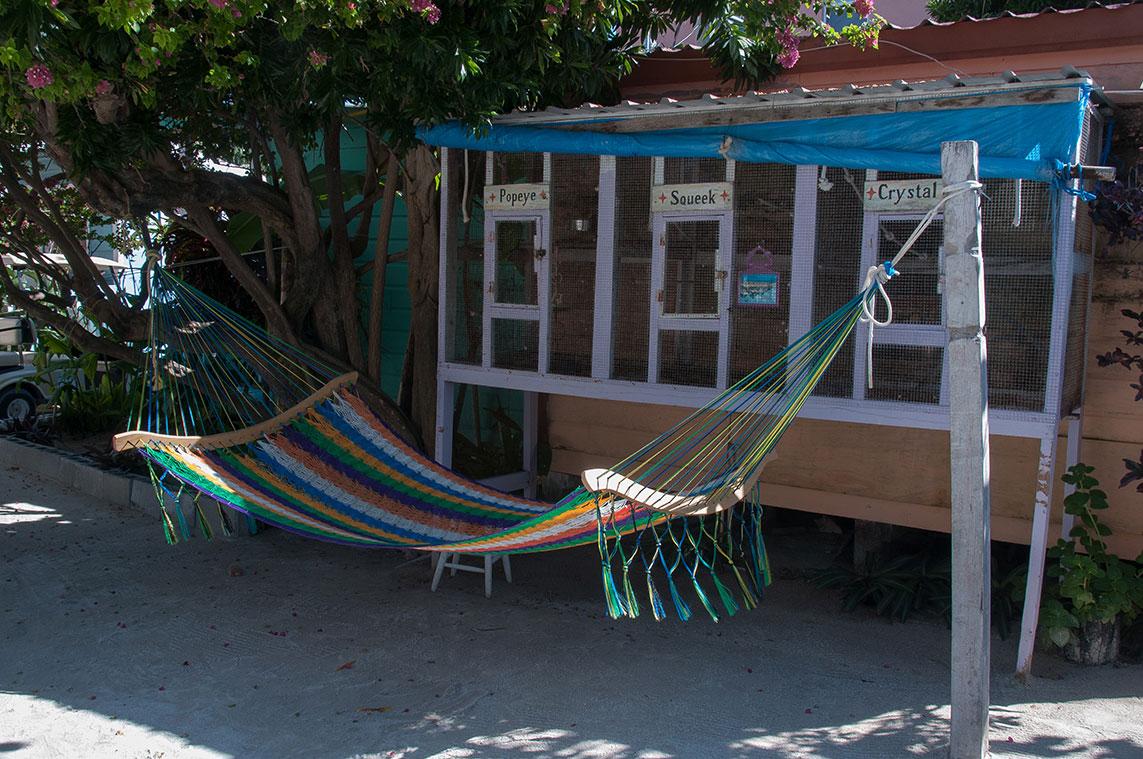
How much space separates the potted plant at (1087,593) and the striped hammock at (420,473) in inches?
43.9

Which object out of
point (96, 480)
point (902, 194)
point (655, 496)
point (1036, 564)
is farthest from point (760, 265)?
point (96, 480)

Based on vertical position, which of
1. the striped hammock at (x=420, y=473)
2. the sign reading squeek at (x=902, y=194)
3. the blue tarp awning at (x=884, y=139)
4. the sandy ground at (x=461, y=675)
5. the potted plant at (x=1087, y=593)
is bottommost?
the sandy ground at (x=461, y=675)

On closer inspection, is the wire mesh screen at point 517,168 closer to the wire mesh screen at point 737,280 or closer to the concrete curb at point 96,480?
the wire mesh screen at point 737,280

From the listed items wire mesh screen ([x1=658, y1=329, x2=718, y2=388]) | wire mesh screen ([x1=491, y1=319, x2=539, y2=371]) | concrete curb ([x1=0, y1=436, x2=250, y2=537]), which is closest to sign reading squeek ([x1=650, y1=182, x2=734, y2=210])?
wire mesh screen ([x1=658, y1=329, x2=718, y2=388])

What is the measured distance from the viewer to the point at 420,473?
426cm

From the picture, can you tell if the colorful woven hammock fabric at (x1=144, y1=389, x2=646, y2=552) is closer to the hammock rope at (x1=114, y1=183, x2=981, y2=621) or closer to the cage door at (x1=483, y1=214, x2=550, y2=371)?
the hammock rope at (x1=114, y1=183, x2=981, y2=621)

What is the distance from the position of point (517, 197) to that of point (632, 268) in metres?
0.69

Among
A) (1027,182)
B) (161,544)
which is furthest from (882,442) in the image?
(161,544)

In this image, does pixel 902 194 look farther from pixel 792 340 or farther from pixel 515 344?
pixel 515 344

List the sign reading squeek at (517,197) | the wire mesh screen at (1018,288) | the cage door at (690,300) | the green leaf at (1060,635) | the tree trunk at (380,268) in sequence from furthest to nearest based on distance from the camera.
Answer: the tree trunk at (380,268) → the sign reading squeek at (517,197) → the cage door at (690,300) → the green leaf at (1060,635) → the wire mesh screen at (1018,288)

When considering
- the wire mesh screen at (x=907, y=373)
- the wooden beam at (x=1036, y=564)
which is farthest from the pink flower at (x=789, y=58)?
the wooden beam at (x=1036, y=564)

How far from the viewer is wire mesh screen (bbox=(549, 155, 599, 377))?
4.11m

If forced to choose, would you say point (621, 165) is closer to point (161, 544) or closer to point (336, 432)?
point (336, 432)

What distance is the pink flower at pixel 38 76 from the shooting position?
340cm
